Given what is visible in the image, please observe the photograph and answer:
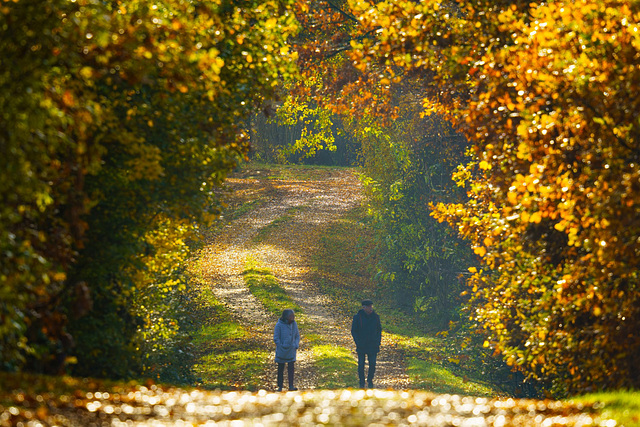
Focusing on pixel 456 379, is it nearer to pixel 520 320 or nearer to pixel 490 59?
pixel 520 320

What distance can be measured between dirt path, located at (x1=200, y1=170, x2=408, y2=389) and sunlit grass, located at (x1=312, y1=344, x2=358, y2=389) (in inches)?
8.9

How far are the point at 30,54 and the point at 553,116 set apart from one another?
519 centimetres

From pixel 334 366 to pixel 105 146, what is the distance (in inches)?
412

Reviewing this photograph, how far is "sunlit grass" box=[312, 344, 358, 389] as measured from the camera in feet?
56.5

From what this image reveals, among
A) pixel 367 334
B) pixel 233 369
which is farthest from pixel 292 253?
pixel 367 334

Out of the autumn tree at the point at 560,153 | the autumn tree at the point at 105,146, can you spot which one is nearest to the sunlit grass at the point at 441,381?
the autumn tree at the point at 560,153

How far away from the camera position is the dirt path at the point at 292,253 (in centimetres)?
2105

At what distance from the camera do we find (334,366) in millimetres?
18297

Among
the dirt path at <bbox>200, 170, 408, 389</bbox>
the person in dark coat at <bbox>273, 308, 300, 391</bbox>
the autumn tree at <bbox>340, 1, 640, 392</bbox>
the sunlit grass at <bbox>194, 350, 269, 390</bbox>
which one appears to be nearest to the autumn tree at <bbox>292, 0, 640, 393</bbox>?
the autumn tree at <bbox>340, 1, 640, 392</bbox>

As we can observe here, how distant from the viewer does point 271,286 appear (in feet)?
91.3

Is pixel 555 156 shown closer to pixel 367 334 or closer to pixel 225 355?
pixel 367 334

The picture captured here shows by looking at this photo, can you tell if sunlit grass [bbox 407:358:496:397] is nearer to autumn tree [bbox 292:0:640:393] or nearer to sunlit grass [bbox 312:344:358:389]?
sunlit grass [bbox 312:344:358:389]

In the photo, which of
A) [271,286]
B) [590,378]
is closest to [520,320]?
[590,378]

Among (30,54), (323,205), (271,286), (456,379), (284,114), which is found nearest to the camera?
(30,54)
